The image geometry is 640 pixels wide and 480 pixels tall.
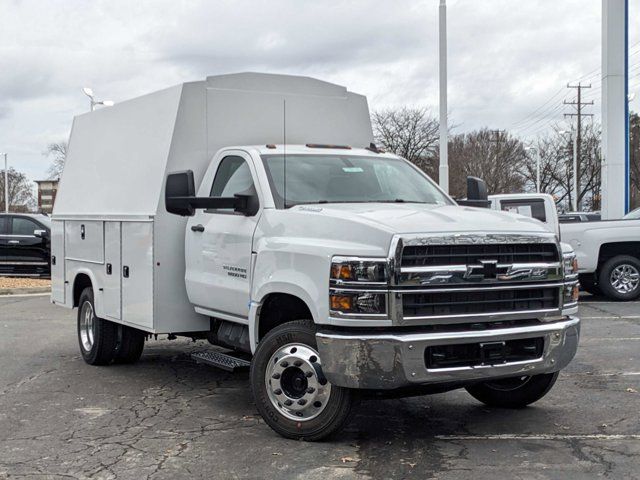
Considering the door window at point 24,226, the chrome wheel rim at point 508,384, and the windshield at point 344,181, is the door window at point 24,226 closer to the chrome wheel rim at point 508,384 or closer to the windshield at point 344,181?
the windshield at point 344,181

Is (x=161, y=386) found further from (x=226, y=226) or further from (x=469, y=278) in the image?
(x=469, y=278)

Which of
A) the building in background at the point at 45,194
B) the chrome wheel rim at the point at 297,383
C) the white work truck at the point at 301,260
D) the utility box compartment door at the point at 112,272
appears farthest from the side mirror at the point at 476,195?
the building in background at the point at 45,194

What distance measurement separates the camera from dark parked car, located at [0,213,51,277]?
19.9m

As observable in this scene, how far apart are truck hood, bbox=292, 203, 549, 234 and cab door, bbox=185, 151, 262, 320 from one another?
2.13 feet

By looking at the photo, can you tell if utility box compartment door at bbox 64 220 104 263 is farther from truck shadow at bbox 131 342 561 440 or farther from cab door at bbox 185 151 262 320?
cab door at bbox 185 151 262 320

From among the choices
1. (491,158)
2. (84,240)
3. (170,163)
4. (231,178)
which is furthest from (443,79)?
(491,158)

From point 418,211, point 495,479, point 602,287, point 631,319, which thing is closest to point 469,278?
point 418,211

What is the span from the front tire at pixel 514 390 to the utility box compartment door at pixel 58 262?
5.22 m

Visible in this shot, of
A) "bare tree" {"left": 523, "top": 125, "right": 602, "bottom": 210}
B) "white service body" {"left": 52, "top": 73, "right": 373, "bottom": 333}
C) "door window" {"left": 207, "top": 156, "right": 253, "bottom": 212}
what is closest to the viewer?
"door window" {"left": 207, "top": 156, "right": 253, "bottom": 212}

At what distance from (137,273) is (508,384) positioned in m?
3.50

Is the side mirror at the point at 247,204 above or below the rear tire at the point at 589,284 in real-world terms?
above

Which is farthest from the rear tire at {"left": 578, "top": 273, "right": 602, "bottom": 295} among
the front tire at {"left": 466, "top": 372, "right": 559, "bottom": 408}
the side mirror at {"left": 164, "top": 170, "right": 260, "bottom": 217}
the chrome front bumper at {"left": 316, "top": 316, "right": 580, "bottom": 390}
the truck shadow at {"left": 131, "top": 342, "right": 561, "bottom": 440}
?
the chrome front bumper at {"left": 316, "top": 316, "right": 580, "bottom": 390}

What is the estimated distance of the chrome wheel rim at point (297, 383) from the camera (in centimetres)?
570

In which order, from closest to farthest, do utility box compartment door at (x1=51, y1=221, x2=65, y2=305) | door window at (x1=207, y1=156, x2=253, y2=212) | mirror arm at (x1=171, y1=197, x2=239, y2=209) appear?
mirror arm at (x1=171, y1=197, x2=239, y2=209) → door window at (x1=207, y1=156, x2=253, y2=212) → utility box compartment door at (x1=51, y1=221, x2=65, y2=305)
